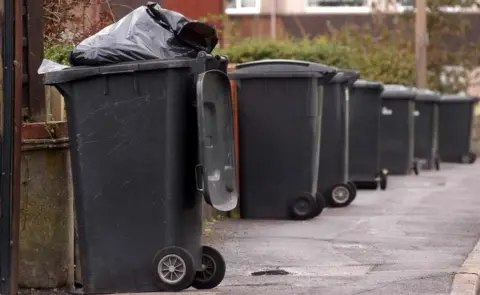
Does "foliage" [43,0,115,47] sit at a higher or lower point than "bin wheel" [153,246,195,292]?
higher

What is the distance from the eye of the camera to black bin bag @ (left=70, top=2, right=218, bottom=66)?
6477mm

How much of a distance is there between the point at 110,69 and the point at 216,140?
27.6 inches

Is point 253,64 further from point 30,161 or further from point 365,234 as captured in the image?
point 30,161

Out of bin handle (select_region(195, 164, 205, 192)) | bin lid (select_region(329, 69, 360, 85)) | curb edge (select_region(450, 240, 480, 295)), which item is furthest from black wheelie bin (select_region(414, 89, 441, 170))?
bin handle (select_region(195, 164, 205, 192))

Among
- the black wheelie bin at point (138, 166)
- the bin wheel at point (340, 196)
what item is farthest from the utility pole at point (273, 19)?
the black wheelie bin at point (138, 166)

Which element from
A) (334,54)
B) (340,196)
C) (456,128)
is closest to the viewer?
Answer: (340,196)

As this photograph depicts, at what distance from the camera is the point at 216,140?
650 cm

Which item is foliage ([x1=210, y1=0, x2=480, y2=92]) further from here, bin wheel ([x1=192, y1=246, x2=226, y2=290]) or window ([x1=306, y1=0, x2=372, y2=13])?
bin wheel ([x1=192, y1=246, x2=226, y2=290])

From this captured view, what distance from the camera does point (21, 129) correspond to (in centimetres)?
615

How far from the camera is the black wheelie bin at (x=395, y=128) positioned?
17.3 metres

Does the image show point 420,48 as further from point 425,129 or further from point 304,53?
point 304,53

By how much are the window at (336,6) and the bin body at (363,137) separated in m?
21.7

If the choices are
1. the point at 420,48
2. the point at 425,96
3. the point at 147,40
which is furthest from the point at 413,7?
the point at 147,40

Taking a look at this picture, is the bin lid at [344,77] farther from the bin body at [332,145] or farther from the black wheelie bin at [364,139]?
the black wheelie bin at [364,139]
